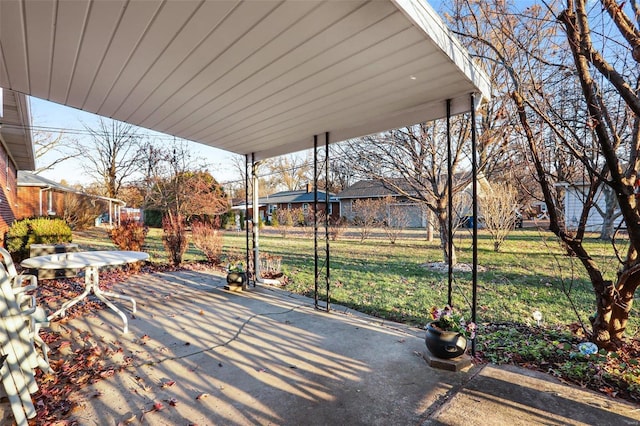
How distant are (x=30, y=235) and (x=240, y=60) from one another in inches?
338

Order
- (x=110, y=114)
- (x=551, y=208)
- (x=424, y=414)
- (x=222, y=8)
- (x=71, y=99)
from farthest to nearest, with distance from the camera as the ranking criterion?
1. (x=110, y=114)
2. (x=71, y=99)
3. (x=551, y=208)
4. (x=424, y=414)
5. (x=222, y=8)

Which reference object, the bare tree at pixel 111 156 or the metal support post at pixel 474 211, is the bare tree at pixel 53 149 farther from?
the metal support post at pixel 474 211

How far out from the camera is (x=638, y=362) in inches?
97.0

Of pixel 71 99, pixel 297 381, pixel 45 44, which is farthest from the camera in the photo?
pixel 71 99

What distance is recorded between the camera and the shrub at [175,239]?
24.8ft

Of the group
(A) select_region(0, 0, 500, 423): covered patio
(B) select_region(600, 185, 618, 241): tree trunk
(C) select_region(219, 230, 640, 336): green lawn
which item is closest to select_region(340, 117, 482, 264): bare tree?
(C) select_region(219, 230, 640, 336): green lawn

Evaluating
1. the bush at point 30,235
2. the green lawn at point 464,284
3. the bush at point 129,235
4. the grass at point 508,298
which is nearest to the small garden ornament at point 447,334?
the grass at point 508,298

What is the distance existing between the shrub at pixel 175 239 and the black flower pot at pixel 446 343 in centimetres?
665

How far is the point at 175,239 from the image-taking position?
7.57 metres

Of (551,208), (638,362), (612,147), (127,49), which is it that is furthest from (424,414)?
(127,49)

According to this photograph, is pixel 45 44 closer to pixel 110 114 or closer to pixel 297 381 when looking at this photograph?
pixel 110 114

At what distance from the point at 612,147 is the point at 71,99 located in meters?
4.97

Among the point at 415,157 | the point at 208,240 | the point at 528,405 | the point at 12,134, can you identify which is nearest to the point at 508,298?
the point at 528,405

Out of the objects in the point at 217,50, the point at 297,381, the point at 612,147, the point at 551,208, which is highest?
the point at 217,50
